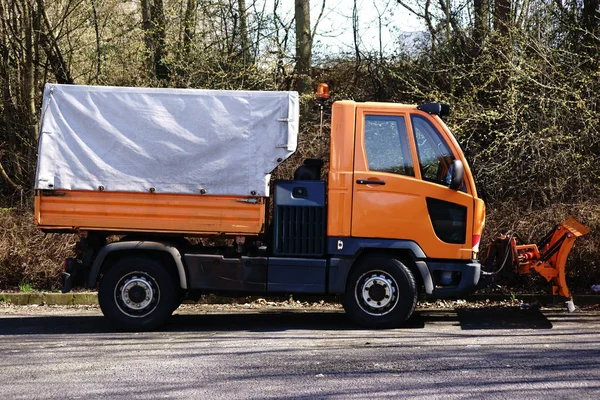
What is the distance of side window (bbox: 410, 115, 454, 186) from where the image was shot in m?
8.81

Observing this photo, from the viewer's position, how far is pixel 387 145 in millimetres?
8836

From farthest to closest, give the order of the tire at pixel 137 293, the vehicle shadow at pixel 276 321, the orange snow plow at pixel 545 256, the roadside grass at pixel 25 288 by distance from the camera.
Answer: the roadside grass at pixel 25 288 < the orange snow plow at pixel 545 256 < the vehicle shadow at pixel 276 321 < the tire at pixel 137 293

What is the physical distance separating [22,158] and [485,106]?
29.6ft

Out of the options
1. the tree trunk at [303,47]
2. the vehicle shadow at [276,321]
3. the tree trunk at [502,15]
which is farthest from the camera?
the tree trunk at [303,47]

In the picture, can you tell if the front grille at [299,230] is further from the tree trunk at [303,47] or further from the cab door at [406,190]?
the tree trunk at [303,47]

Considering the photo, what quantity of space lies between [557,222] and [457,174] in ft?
12.8

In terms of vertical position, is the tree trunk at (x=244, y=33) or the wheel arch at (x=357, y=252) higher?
the tree trunk at (x=244, y=33)

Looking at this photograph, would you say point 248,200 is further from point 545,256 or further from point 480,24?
point 480,24

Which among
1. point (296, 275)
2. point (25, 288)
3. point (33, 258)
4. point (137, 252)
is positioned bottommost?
point (25, 288)

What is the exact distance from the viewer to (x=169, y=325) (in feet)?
31.1

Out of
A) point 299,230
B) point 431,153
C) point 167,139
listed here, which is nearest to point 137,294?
point 167,139

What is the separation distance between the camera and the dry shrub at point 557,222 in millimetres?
11398

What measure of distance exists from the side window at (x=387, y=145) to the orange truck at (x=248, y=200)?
11 mm

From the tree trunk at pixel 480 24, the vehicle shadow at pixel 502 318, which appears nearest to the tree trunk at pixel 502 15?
the tree trunk at pixel 480 24
